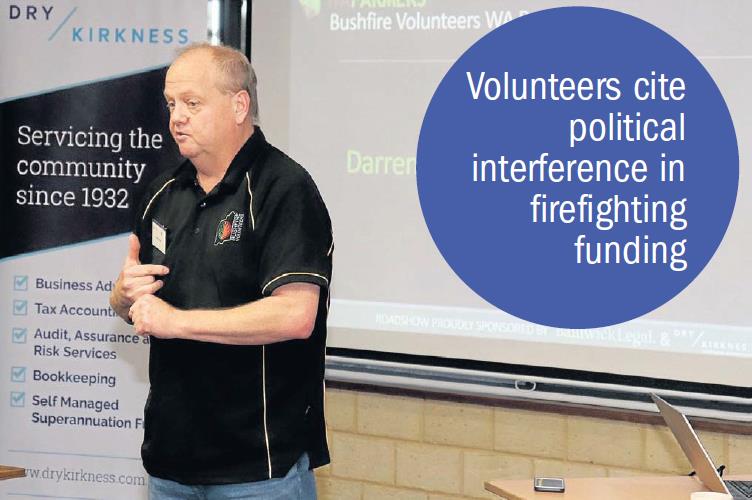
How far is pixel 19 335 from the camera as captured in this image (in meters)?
3.48

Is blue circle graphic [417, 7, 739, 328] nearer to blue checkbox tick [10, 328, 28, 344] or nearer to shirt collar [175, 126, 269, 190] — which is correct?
shirt collar [175, 126, 269, 190]

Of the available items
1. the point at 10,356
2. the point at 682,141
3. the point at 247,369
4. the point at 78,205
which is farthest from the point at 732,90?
the point at 10,356

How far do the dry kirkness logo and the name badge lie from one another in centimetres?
123

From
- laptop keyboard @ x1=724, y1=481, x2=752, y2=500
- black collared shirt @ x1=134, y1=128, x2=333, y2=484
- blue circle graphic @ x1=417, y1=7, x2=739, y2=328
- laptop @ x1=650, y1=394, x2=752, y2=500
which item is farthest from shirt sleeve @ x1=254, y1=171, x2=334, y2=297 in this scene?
blue circle graphic @ x1=417, y1=7, x2=739, y2=328

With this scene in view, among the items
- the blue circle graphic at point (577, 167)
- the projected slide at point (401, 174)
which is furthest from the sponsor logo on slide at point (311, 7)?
the blue circle graphic at point (577, 167)

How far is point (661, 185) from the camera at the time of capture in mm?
2922

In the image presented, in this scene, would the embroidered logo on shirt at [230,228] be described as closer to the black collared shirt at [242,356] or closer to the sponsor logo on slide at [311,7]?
the black collared shirt at [242,356]

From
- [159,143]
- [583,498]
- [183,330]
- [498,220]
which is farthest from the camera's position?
[159,143]

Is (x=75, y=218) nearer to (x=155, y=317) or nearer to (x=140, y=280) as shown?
(x=140, y=280)

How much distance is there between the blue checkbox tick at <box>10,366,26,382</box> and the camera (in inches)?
137

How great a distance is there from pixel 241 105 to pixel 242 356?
521mm

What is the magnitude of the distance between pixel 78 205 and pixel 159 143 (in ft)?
1.10

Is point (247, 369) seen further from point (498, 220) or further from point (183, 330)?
point (498, 220)

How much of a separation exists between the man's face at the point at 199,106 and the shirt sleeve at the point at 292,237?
0.58 ft
